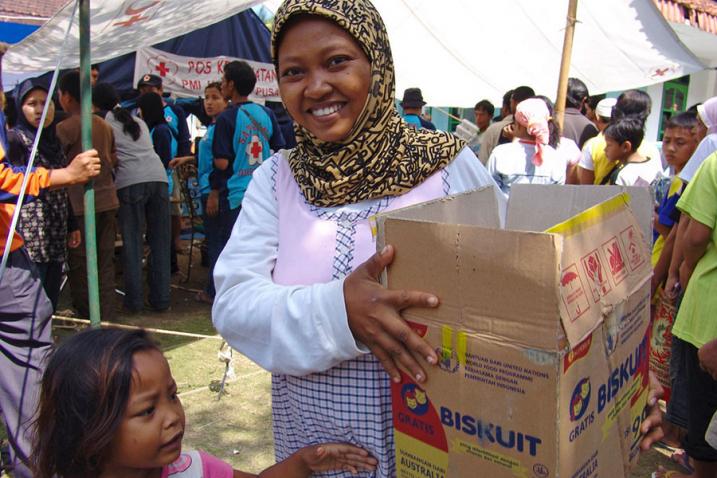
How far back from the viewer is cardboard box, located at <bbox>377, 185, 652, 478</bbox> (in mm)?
898

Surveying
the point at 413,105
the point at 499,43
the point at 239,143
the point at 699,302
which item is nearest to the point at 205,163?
the point at 239,143

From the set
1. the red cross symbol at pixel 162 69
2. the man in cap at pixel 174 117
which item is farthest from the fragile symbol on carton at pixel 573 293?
the red cross symbol at pixel 162 69

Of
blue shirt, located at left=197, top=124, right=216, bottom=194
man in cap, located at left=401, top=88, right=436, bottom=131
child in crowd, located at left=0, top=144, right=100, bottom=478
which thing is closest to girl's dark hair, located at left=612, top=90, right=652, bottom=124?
man in cap, located at left=401, top=88, right=436, bottom=131

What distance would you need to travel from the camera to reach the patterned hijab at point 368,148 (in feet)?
4.31

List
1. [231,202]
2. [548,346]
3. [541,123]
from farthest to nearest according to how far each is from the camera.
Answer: [231,202]
[541,123]
[548,346]

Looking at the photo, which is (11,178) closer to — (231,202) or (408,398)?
(408,398)

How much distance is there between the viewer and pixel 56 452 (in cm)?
133

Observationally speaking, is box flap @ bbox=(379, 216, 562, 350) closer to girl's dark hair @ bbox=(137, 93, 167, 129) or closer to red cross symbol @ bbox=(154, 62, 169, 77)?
girl's dark hair @ bbox=(137, 93, 167, 129)

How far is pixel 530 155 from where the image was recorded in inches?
186

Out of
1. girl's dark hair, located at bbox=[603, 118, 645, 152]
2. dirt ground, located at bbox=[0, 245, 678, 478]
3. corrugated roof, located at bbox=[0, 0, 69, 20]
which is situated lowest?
dirt ground, located at bbox=[0, 245, 678, 478]

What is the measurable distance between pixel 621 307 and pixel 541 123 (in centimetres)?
375

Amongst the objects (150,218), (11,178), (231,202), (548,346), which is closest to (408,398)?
(548,346)

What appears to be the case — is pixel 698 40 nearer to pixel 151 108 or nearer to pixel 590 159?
pixel 590 159

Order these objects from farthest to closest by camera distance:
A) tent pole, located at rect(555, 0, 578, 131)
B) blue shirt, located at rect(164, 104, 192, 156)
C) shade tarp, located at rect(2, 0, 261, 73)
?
1. blue shirt, located at rect(164, 104, 192, 156)
2. tent pole, located at rect(555, 0, 578, 131)
3. shade tarp, located at rect(2, 0, 261, 73)
